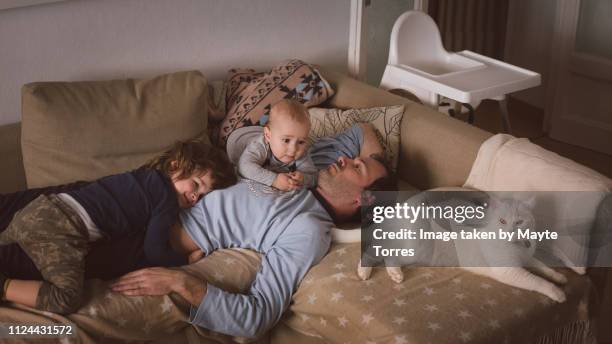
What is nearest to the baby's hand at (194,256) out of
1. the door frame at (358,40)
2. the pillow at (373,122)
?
the pillow at (373,122)

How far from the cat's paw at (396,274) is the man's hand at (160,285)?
497 mm

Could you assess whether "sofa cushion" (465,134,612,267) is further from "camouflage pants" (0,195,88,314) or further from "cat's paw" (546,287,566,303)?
"camouflage pants" (0,195,88,314)

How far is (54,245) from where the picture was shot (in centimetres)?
180

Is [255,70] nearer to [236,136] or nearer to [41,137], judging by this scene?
[236,136]

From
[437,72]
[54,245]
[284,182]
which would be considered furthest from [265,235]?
[437,72]

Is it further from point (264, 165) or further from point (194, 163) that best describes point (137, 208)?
point (264, 165)

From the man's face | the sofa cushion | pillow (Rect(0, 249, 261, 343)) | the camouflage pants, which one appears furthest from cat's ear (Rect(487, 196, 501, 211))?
the camouflage pants

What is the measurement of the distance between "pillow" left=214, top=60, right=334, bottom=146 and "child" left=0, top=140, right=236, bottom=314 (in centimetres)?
39

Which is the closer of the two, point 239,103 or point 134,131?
point 134,131

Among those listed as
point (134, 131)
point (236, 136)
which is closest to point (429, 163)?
point (236, 136)

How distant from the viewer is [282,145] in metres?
2.13

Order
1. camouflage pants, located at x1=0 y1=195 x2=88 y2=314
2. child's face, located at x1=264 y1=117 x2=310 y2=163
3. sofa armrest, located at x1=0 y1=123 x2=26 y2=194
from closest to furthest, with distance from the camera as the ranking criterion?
camouflage pants, located at x1=0 y1=195 x2=88 y2=314 < child's face, located at x1=264 y1=117 x2=310 y2=163 < sofa armrest, located at x1=0 y1=123 x2=26 y2=194

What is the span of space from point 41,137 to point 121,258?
49cm

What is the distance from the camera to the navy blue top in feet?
6.33
